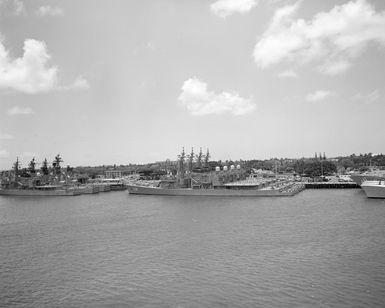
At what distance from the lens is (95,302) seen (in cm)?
2180

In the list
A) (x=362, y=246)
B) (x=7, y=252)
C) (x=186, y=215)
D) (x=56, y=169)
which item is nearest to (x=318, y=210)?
(x=186, y=215)

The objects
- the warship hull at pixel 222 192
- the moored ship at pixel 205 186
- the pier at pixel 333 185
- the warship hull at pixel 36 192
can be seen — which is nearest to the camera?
the warship hull at pixel 222 192

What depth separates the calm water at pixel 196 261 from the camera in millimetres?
22297

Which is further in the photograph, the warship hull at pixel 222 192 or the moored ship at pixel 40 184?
the moored ship at pixel 40 184

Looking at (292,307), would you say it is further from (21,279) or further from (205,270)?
(21,279)

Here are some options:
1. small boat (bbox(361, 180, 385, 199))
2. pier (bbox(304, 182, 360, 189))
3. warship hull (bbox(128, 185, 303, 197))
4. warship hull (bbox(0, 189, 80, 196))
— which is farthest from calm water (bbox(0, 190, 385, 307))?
pier (bbox(304, 182, 360, 189))

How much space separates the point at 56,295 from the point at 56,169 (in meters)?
104

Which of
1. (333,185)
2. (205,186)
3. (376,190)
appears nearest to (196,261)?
A: (376,190)

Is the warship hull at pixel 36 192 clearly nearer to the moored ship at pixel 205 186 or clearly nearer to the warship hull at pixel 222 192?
the moored ship at pixel 205 186

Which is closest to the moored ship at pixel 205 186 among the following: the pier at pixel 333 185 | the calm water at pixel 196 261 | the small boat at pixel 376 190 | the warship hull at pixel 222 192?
the warship hull at pixel 222 192

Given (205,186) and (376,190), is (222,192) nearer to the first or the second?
(205,186)

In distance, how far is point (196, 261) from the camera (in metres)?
29.5

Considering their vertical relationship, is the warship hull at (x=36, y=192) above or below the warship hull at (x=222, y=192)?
above

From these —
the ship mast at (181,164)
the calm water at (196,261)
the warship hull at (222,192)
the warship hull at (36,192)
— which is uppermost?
the ship mast at (181,164)
